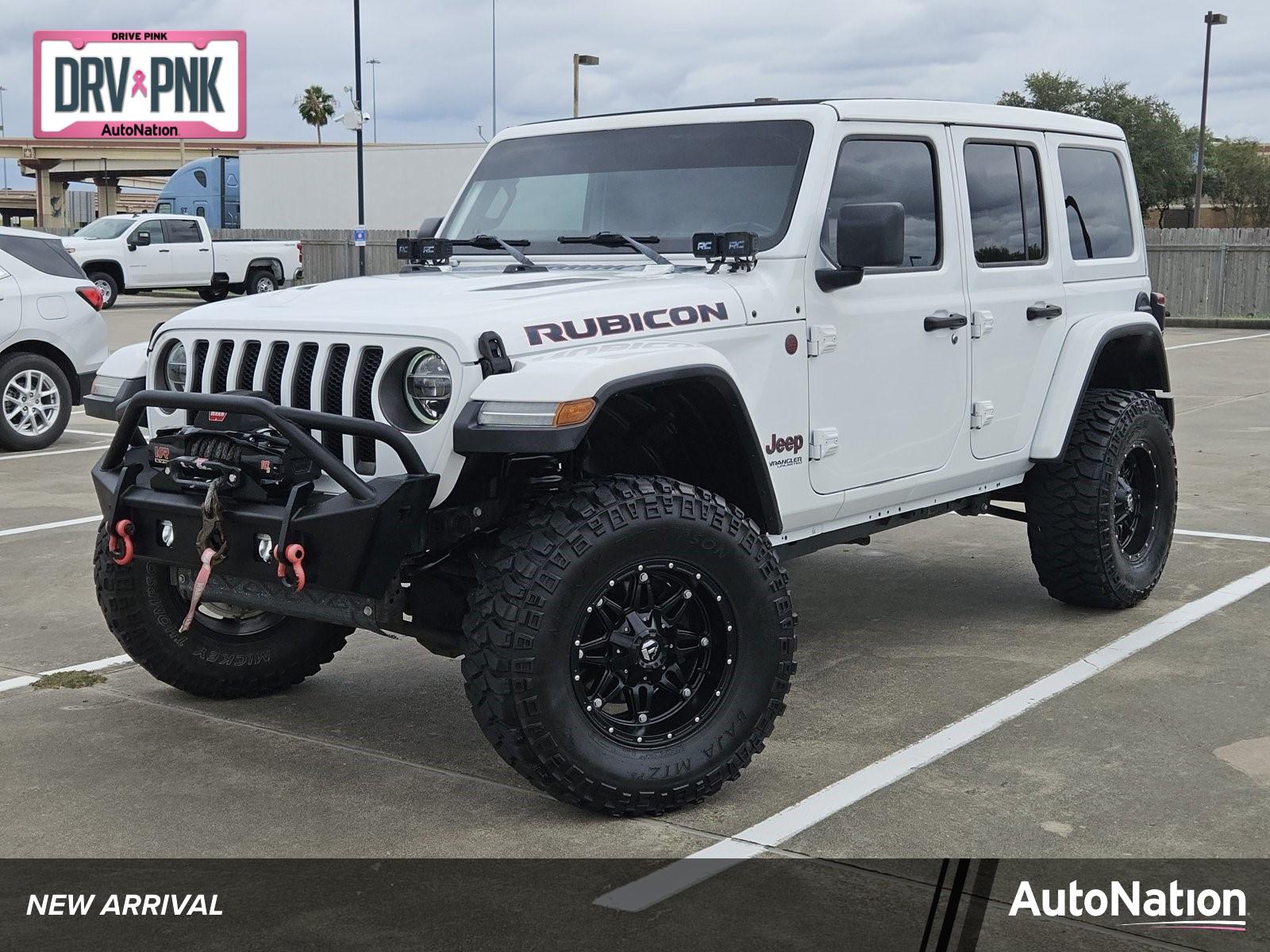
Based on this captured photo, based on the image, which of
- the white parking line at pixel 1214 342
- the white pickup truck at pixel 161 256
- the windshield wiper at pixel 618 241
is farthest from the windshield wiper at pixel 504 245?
the white pickup truck at pixel 161 256

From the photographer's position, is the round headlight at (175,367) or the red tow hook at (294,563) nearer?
the red tow hook at (294,563)

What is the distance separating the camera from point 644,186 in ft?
17.8

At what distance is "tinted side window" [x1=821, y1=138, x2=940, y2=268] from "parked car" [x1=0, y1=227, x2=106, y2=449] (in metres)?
7.95

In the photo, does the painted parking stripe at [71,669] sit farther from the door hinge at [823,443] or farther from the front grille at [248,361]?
the door hinge at [823,443]

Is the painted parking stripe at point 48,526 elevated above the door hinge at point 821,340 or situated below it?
below

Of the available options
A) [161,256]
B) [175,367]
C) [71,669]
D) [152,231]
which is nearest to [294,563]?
[175,367]

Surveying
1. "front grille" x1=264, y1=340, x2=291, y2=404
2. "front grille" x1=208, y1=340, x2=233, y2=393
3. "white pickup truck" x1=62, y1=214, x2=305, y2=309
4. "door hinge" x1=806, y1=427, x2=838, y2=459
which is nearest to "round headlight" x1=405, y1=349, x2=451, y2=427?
"front grille" x1=264, y1=340, x2=291, y2=404

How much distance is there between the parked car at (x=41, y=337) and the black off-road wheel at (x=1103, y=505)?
799 centimetres

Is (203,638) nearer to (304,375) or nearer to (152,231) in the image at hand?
(304,375)

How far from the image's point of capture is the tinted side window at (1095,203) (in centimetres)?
650

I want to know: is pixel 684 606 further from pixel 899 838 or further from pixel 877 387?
pixel 877 387

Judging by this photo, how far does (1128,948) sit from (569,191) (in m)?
3.31

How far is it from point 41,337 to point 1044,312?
8.12 meters

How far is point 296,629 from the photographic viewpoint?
5.45 meters
